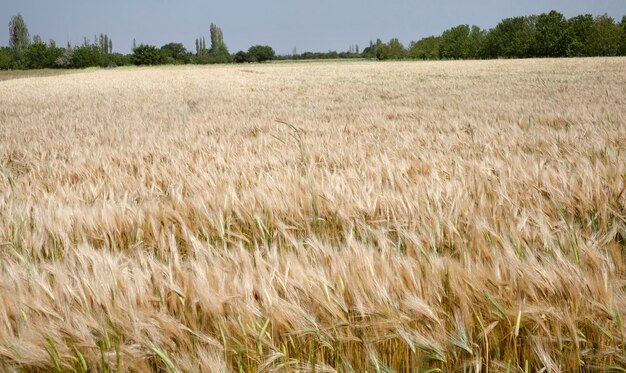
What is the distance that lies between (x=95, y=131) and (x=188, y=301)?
471cm

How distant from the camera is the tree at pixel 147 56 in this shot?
8025 cm

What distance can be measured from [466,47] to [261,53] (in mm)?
54731

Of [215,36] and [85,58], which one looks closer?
[85,58]

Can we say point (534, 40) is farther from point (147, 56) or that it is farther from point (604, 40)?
point (147, 56)

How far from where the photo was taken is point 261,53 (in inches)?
4126

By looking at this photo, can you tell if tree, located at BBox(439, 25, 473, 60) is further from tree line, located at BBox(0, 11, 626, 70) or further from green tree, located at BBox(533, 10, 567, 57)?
green tree, located at BBox(533, 10, 567, 57)

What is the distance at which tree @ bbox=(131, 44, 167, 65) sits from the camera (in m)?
80.2

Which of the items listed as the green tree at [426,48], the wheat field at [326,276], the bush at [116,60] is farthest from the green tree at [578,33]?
the bush at [116,60]

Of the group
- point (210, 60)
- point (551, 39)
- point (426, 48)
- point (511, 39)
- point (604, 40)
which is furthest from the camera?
point (426, 48)

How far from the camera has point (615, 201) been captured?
1545 mm

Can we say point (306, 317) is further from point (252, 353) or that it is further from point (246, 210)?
point (246, 210)

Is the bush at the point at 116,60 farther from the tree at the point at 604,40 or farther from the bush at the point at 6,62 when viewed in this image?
the tree at the point at 604,40

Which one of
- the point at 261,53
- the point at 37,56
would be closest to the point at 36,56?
the point at 37,56

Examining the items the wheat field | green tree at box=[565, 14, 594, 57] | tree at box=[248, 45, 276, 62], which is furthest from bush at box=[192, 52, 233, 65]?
the wheat field
